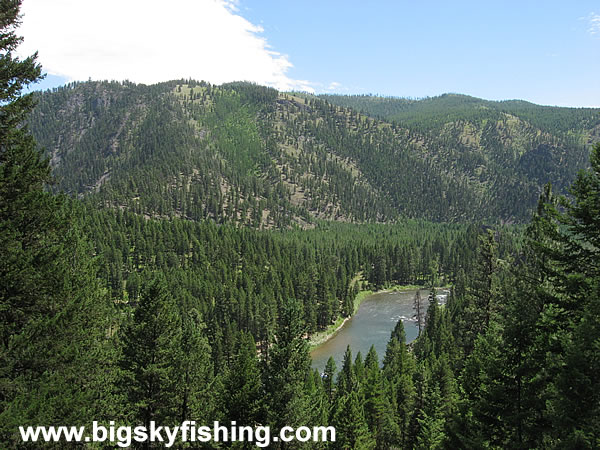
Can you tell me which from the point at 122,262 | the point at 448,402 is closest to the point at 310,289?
the point at 122,262

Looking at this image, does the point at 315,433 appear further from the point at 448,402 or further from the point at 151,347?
the point at 448,402

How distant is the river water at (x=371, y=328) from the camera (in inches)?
3460

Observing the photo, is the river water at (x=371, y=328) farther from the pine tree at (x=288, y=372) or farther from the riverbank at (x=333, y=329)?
the pine tree at (x=288, y=372)

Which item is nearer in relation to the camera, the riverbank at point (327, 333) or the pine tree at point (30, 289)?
the pine tree at point (30, 289)

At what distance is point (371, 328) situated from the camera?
104812 millimetres

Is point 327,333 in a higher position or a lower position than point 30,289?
lower

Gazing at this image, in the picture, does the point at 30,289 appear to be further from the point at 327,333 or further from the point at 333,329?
the point at 333,329

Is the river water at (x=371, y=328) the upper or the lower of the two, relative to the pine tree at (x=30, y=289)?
lower

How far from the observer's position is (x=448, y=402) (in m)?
33.9

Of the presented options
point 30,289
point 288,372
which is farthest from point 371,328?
point 30,289

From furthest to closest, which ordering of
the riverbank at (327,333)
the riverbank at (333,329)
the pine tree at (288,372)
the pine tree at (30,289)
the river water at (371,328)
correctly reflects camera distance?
the riverbank at (333,329) → the riverbank at (327,333) → the river water at (371,328) → the pine tree at (288,372) → the pine tree at (30,289)

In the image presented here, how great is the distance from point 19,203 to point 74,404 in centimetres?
807

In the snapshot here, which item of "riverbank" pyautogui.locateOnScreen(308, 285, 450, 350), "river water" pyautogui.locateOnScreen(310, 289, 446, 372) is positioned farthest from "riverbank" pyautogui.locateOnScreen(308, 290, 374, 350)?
"river water" pyautogui.locateOnScreen(310, 289, 446, 372)

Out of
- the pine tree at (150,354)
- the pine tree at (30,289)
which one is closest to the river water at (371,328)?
the pine tree at (150,354)
